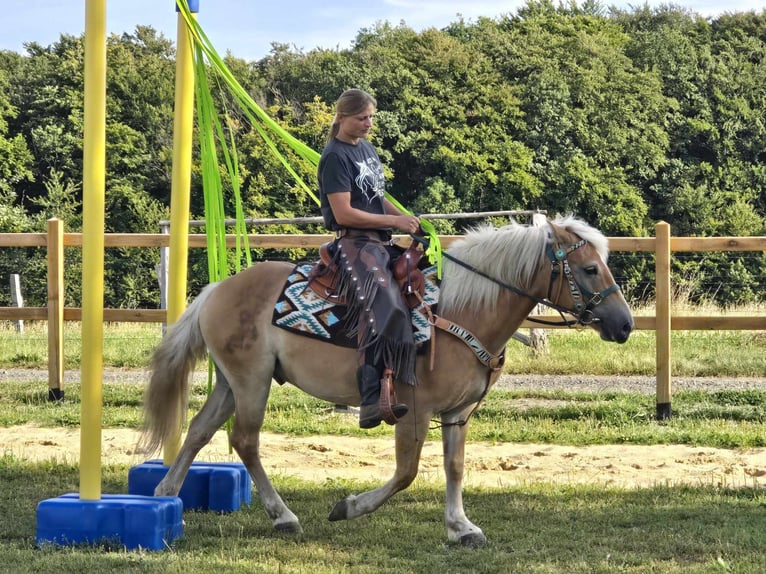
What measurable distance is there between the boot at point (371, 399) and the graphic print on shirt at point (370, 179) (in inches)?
39.2

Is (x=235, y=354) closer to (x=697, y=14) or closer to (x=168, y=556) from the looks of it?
(x=168, y=556)

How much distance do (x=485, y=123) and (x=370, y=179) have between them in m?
25.2

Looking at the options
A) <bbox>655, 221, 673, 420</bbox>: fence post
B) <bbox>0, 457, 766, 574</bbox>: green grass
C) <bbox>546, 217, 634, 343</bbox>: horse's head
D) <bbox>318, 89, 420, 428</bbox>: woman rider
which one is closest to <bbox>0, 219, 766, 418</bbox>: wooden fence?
<bbox>655, 221, 673, 420</bbox>: fence post

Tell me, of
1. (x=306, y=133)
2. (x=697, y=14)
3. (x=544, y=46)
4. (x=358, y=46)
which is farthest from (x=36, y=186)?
(x=697, y=14)

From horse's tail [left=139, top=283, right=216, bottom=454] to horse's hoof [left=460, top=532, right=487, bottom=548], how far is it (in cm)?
192

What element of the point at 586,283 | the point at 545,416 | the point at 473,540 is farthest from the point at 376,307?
the point at 545,416

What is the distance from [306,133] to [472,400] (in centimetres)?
2067

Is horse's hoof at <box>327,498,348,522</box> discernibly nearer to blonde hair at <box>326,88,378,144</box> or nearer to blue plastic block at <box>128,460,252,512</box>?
blue plastic block at <box>128,460,252,512</box>

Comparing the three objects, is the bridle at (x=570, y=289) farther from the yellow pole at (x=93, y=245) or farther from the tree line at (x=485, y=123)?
the tree line at (x=485, y=123)

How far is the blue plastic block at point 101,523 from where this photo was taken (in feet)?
17.4

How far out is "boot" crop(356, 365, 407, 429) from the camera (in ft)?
17.4

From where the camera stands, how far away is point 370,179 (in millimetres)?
5645

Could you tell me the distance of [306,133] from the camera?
1008 inches

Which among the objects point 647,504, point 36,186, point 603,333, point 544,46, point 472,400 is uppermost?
point 544,46
